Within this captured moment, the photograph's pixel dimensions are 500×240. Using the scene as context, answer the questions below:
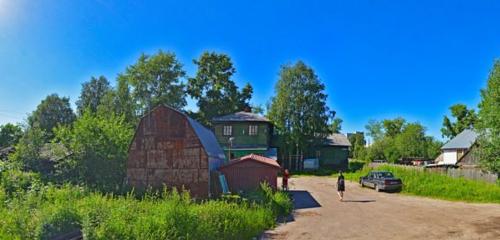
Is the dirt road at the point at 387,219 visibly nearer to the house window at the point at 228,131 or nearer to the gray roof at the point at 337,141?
the house window at the point at 228,131

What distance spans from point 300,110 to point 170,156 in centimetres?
2939

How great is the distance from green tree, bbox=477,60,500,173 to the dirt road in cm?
479

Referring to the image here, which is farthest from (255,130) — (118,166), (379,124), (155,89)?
(379,124)

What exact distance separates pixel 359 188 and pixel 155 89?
31.0 metres

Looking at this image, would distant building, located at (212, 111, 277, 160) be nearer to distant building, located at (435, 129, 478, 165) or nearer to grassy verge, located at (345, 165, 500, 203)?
grassy verge, located at (345, 165, 500, 203)

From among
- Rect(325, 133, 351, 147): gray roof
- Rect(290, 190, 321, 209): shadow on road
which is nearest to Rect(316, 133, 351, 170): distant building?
Rect(325, 133, 351, 147): gray roof

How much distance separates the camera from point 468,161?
46.2 metres

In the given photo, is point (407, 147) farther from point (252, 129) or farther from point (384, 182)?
point (384, 182)

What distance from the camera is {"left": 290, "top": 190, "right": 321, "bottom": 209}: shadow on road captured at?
76.3 feet

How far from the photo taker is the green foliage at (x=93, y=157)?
30.2m

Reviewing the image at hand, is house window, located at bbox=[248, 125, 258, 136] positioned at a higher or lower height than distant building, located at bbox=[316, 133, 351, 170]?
higher

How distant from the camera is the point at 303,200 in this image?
25.7m

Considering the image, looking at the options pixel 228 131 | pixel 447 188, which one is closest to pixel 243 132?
pixel 228 131

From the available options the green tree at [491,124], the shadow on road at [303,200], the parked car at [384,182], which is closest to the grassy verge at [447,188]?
the parked car at [384,182]
